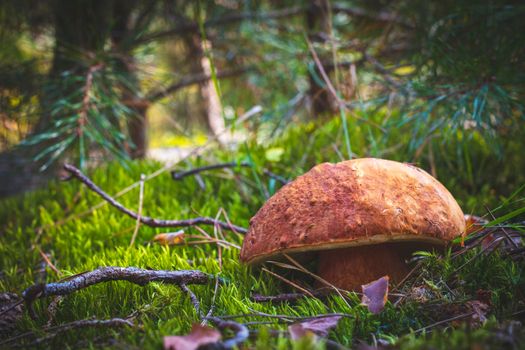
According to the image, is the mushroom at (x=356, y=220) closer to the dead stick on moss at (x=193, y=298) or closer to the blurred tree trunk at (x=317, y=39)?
the dead stick on moss at (x=193, y=298)

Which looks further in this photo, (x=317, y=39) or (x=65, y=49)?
(x=317, y=39)

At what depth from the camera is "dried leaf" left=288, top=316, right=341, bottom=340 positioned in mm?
985

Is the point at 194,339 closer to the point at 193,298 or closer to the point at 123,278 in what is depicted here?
the point at 193,298

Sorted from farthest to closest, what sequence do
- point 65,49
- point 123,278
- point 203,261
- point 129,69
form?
point 129,69 → point 65,49 → point 203,261 → point 123,278

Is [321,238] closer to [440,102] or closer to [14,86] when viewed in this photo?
[440,102]

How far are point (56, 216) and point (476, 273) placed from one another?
2126 mm

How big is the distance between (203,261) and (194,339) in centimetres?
70

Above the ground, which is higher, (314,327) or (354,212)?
(354,212)

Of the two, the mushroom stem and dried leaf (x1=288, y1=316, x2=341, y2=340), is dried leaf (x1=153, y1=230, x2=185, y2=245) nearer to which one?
the mushroom stem

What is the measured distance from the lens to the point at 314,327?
106 cm

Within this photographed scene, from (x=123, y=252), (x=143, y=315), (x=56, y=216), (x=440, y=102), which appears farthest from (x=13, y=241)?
(x=440, y=102)

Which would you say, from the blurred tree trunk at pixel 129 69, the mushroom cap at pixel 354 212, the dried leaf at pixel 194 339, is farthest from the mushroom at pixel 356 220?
the blurred tree trunk at pixel 129 69

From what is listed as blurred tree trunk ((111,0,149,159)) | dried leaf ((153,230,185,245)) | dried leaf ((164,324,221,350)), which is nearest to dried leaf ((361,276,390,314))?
dried leaf ((164,324,221,350))

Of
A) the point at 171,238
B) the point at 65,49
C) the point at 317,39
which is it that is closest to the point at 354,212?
the point at 171,238
